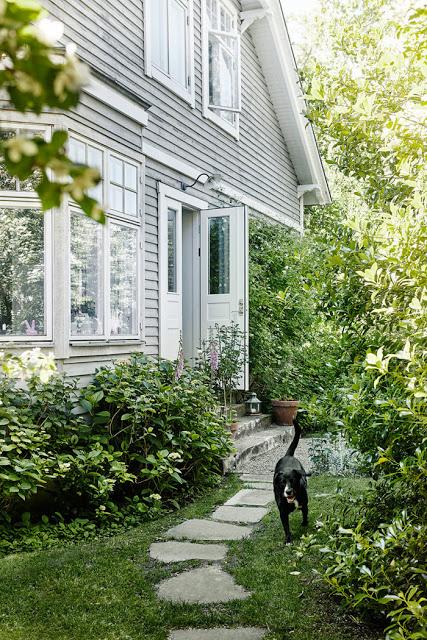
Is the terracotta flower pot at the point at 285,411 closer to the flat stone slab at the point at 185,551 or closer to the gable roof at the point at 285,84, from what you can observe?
the gable roof at the point at 285,84

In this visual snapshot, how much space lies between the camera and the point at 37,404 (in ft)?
16.3

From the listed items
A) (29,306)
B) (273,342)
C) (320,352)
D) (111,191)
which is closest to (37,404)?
(29,306)

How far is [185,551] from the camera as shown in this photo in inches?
162

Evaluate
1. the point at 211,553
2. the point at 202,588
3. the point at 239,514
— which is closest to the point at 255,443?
the point at 239,514

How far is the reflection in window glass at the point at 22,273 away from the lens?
5.14m

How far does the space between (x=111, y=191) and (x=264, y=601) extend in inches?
167

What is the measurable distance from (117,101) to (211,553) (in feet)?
14.1

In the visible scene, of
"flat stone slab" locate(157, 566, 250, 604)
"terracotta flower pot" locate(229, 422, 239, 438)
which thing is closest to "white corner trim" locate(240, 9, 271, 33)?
"terracotta flower pot" locate(229, 422, 239, 438)

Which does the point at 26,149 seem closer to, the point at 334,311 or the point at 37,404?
the point at 334,311

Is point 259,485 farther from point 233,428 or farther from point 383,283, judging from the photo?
point 383,283

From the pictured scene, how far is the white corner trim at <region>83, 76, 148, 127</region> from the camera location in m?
6.04

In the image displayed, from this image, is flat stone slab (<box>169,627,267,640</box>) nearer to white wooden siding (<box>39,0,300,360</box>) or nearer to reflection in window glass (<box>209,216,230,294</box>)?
white wooden siding (<box>39,0,300,360</box>)

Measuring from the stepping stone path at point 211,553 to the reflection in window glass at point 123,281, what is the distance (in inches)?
77.9

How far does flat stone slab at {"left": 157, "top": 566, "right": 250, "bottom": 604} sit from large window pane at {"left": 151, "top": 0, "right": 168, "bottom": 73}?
6.00 meters
